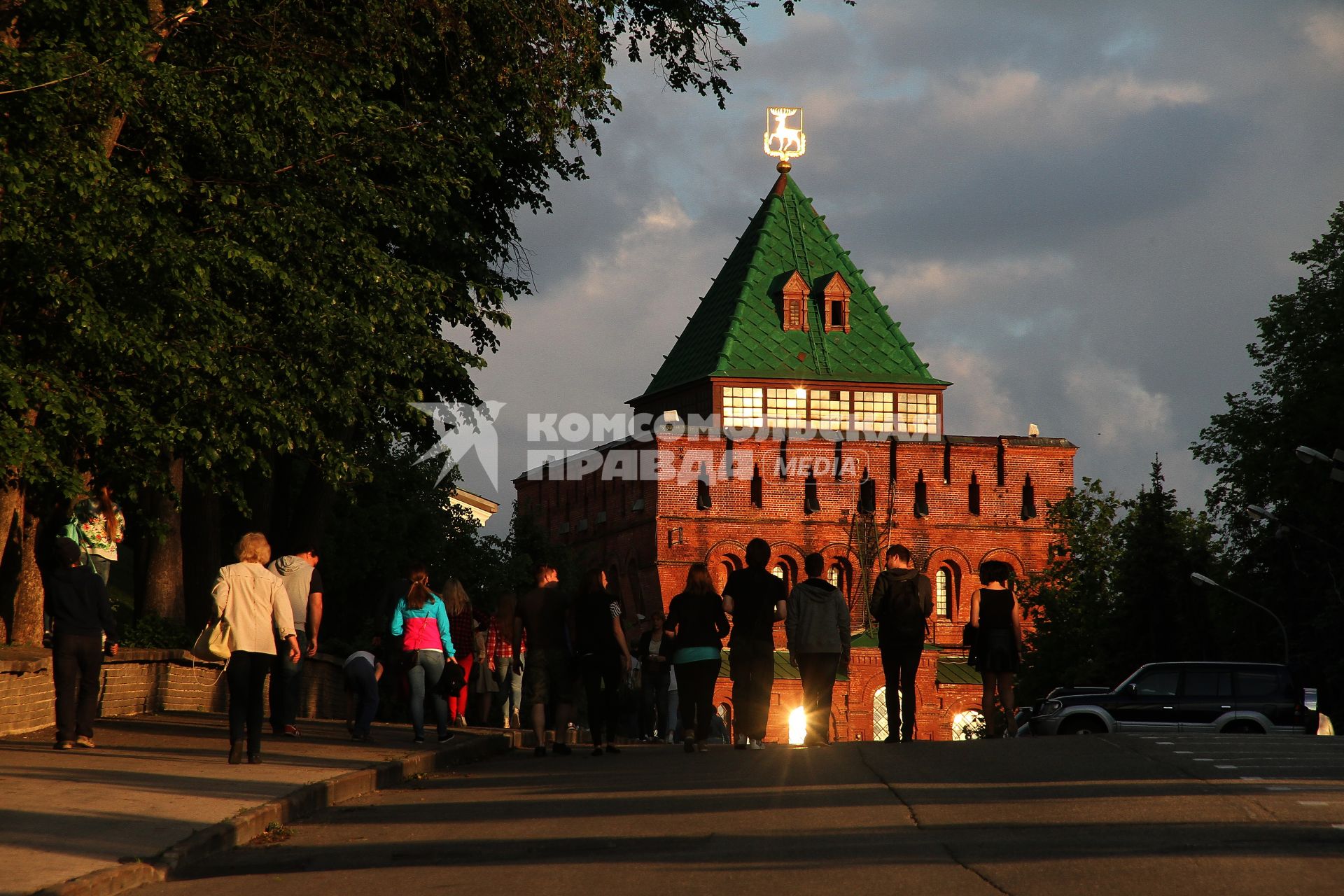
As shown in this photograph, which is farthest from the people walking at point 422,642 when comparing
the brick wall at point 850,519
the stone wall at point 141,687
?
the brick wall at point 850,519

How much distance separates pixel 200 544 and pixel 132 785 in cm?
1357

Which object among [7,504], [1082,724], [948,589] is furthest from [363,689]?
[948,589]

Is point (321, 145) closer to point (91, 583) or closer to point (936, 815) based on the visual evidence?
point (91, 583)

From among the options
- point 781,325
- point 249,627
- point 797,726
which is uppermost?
point 781,325

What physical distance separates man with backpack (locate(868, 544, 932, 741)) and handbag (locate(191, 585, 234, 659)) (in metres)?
6.28

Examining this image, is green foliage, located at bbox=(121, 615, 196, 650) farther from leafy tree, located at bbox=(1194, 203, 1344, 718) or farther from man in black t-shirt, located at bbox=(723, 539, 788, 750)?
leafy tree, located at bbox=(1194, 203, 1344, 718)

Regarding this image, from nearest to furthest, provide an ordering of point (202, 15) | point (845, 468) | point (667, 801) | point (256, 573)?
point (667, 801)
point (256, 573)
point (202, 15)
point (845, 468)

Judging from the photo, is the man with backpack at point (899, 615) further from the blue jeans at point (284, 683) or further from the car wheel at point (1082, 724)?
the car wheel at point (1082, 724)

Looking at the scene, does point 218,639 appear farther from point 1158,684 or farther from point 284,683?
point 1158,684

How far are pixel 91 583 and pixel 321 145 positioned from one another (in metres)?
6.55

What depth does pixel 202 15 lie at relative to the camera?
19594 mm

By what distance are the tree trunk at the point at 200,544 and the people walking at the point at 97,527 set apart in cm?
579

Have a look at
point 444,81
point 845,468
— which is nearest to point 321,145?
point 444,81

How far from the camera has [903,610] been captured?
17609 millimetres
